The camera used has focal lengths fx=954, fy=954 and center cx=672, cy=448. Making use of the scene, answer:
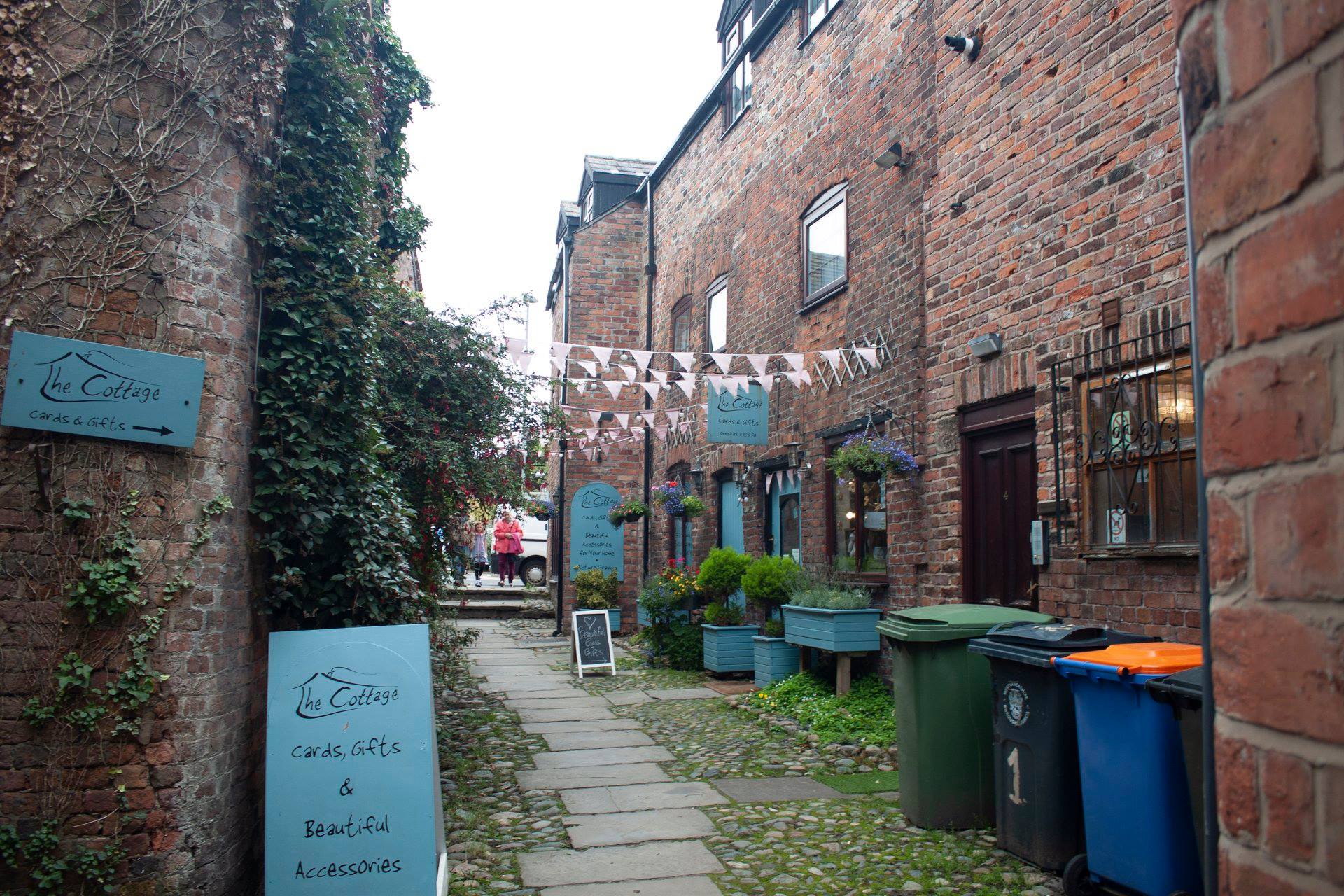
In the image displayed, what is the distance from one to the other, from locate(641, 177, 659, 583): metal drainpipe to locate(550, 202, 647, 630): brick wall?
0.88 feet

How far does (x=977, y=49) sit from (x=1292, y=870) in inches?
297

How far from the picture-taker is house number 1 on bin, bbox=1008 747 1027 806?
14.7ft

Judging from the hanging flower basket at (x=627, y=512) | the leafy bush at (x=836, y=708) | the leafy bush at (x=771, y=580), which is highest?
the hanging flower basket at (x=627, y=512)

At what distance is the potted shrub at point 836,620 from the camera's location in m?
8.25

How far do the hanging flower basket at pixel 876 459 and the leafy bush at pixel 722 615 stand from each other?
10.2ft

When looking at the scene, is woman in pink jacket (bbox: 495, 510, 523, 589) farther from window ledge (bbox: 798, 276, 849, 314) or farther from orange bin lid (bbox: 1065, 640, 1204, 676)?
orange bin lid (bbox: 1065, 640, 1204, 676)

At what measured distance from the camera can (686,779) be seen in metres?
6.38

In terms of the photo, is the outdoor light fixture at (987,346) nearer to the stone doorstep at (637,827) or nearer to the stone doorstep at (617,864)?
the stone doorstep at (637,827)

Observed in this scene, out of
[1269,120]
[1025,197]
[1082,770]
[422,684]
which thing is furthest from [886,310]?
[1269,120]

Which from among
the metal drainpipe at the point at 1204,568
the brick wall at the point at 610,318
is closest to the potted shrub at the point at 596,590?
the brick wall at the point at 610,318

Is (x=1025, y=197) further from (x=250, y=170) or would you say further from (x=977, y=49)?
(x=250, y=170)

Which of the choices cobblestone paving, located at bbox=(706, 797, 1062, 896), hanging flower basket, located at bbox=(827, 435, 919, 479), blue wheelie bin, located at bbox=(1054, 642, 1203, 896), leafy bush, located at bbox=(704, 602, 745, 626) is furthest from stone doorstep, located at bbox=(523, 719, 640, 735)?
blue wheelie bin, located at bbox=(1054, 642, 1203, 896)

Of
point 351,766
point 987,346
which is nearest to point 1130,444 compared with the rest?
point 987,346

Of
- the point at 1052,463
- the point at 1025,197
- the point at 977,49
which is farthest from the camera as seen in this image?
the point at 977,49
